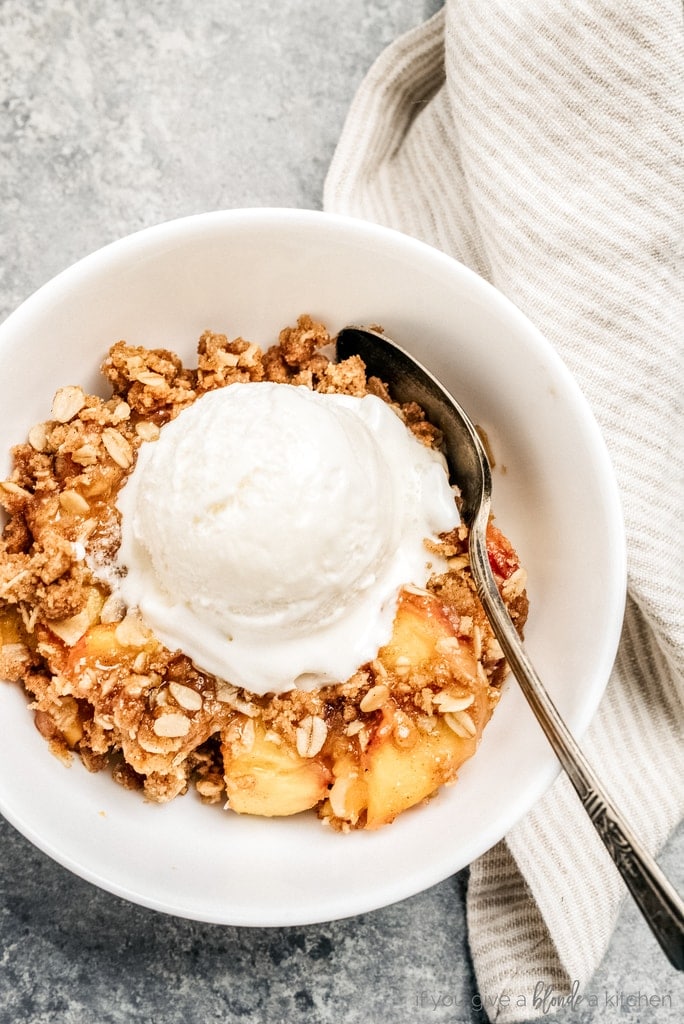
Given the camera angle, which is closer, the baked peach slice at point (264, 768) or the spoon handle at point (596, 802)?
the spoon handle at point (596, 802)

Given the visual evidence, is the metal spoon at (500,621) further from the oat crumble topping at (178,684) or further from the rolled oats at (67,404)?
the rolled oats at (67,404)

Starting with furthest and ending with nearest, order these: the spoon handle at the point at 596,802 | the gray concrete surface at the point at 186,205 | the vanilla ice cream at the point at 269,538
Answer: the gray concrete surface at the point at 186,205
the vanilla ice cream at the point at 269,538
the spoon handle at the point at 596,802

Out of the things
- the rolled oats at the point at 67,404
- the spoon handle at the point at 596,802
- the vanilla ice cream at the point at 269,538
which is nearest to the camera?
the spoon handle at the point at 596,802

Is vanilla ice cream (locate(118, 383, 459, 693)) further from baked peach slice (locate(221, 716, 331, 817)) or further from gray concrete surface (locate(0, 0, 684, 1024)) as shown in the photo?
gray concrete surface (locate(0, 0, 684, 1024))

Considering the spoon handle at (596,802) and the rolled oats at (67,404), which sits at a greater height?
the spoon handle at (596,802)

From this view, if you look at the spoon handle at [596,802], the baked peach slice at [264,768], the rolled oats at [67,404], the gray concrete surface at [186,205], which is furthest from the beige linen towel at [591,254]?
the rolled oats at [67,404]

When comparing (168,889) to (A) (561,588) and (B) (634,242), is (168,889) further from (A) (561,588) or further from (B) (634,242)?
(B) (634,242)

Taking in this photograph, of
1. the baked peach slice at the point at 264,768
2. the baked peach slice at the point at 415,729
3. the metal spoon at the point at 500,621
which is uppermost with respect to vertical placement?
the metal spoon at the point at 500,621
